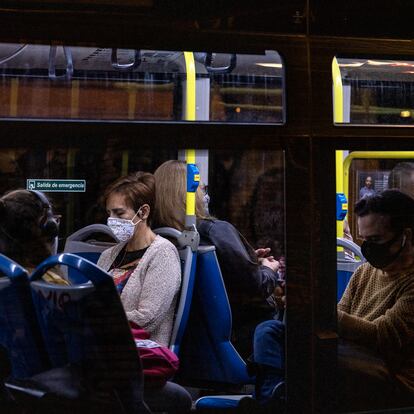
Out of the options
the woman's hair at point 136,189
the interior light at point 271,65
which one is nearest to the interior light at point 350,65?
the interior light at point 271,65

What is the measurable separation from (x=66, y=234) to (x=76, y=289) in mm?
216

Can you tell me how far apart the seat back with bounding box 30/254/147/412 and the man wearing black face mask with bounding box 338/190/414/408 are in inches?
35.4

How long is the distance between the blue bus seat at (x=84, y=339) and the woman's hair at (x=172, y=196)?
0.42 metres

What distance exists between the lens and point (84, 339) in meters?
3.59

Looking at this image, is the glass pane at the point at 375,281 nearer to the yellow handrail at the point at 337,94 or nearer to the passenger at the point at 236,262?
the yellow handrail at the point at 337,94

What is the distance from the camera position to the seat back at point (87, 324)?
141 inches

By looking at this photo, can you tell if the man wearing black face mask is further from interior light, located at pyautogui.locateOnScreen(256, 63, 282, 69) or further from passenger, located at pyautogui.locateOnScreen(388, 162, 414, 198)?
interior light, located at pyautogui.locateOnScreen(256, 63, 282, 69)

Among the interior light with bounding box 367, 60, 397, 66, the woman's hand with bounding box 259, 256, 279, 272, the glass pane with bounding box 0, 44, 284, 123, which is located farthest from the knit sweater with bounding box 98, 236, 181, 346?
the interior light with bounding box 367, 60, 397, 66

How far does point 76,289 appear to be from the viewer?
3572mm

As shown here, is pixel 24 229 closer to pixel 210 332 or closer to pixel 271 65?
pixel 210 332

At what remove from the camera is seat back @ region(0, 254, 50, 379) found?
3.58 metres

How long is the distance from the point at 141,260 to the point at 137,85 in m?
0.68

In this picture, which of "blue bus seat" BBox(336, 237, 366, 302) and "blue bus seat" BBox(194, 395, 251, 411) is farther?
"blue bus seat" BBox(336, 237, 366, 302)

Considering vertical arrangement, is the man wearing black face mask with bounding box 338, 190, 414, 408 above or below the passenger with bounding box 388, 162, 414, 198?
below
